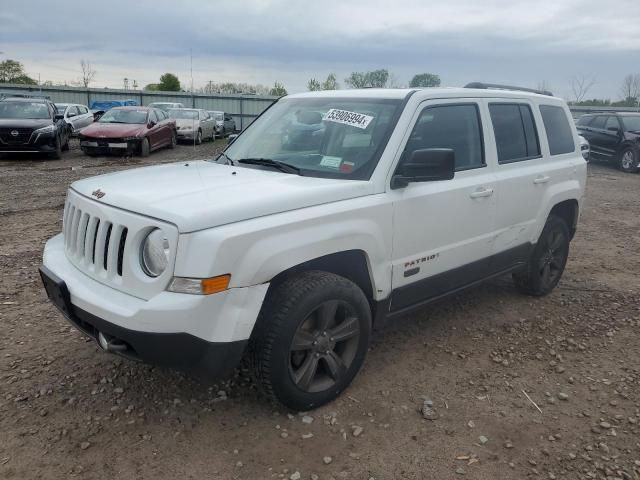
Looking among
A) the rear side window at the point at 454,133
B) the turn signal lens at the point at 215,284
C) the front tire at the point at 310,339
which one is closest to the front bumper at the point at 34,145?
the rear side window at the point at 454,133

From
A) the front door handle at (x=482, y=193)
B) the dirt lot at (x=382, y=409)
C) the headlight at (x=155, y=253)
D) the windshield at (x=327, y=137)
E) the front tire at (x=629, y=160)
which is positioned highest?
the windshield at (x=327, y=137)

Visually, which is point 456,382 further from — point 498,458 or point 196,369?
point 196,369

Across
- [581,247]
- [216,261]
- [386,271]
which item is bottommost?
[581,247]

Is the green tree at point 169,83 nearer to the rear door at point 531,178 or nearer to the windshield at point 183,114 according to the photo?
the windshield at point 183,114

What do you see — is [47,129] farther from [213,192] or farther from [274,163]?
[213,192]

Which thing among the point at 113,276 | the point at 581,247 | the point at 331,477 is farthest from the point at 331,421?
the point at 581,247

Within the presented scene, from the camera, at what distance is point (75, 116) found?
20422 mm

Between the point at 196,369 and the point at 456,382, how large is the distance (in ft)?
5.76

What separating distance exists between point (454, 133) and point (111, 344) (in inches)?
103

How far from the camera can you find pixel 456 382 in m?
3.51

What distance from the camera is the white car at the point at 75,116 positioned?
1947 centimetres

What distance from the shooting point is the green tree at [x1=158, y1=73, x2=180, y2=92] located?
56000mm

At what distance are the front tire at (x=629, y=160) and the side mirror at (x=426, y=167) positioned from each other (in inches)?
589

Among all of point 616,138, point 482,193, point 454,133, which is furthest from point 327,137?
point 616,138
